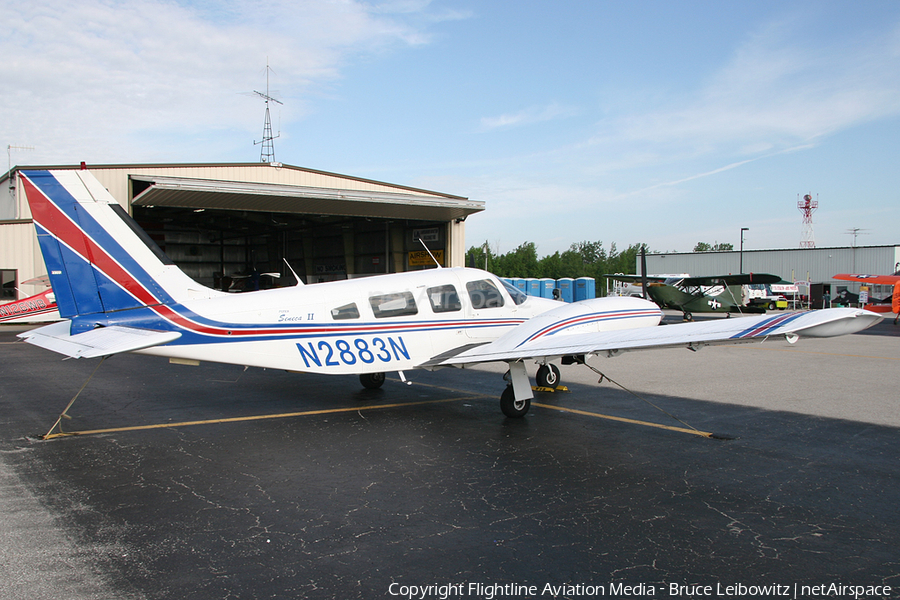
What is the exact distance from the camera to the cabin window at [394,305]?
28.7ft

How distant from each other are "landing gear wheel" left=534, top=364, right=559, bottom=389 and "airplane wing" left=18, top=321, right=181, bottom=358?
637 centimetres

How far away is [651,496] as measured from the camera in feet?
18.1

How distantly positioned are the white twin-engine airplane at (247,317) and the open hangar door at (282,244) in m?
19.0

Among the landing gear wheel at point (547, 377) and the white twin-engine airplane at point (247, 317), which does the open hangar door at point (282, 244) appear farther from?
the white twin-engine airplane at point (247, 317)

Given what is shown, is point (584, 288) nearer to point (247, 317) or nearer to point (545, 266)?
point (247, 317)

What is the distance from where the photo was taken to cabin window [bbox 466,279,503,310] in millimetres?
9617

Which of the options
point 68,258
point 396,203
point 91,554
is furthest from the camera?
point 396,203

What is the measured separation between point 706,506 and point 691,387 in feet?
22.0

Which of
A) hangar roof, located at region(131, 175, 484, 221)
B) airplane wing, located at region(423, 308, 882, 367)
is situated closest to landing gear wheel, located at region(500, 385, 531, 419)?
airplane wing, located at region(423, 308, 882, 367)

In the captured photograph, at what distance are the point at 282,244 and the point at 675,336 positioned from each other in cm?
3588

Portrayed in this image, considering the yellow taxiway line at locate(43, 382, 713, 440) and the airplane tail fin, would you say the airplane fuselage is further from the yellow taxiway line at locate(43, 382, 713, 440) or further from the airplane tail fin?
the yellow taxiway line at locate(43, 382, 713, 440)

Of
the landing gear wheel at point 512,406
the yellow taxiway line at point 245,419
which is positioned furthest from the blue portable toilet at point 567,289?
the landing gear wheel at point 512,406

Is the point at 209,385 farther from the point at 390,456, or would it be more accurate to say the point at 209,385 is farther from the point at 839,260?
the point at 839,260

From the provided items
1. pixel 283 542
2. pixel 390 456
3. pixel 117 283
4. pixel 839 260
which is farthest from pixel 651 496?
pixel 839 260
